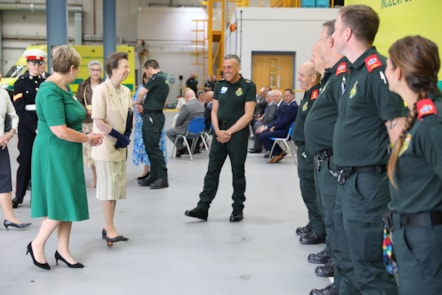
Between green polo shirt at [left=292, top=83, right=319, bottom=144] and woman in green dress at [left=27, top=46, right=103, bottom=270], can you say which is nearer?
woman in green dress at [left=27, top=46, right=103, bottom=270]

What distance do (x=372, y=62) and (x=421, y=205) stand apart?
0.77 meters

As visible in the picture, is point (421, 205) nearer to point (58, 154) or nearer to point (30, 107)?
point (58, 154)

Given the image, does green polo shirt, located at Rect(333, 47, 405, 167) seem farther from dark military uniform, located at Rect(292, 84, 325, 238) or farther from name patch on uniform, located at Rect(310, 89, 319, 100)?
dark military uniform, located at Rect(292, 84, 325, 238)

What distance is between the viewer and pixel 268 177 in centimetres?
748

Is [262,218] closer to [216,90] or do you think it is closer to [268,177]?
[216,90]

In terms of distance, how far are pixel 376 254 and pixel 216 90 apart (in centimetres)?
307

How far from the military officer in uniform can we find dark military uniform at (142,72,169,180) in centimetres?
163

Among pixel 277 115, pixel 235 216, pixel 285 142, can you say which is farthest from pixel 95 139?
pixel 277 115

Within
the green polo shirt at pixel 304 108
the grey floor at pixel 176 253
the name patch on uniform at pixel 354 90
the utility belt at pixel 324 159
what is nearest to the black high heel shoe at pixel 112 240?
the grey floor at pixel 176 253

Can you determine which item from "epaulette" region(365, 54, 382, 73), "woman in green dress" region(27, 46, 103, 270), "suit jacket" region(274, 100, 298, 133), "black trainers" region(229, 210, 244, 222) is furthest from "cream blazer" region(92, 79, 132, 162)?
"suit jacket" region(274, 100, 298, 133)

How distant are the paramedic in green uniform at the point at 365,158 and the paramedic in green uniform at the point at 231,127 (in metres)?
2.46

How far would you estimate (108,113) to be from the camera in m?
4.02

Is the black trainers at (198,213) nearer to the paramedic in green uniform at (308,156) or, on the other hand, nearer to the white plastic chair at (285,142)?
the paramedic in green uniform at (308,156)

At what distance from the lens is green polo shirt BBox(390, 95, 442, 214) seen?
67.9 inches
